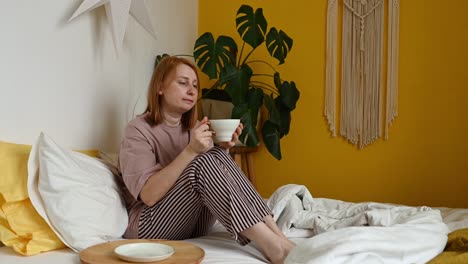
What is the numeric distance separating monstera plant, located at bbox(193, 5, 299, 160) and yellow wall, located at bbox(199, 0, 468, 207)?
8.7 inches

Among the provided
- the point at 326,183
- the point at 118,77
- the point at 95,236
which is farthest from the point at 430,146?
the point at 95,236

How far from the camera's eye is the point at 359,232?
129cm

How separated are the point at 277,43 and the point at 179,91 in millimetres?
1184

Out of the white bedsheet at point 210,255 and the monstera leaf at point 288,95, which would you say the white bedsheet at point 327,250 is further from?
the monstera leaf at point 288,95

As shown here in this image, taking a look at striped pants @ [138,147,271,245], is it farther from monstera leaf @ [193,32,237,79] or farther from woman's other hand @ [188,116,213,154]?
monstera leaf @ [193,32,237,79]

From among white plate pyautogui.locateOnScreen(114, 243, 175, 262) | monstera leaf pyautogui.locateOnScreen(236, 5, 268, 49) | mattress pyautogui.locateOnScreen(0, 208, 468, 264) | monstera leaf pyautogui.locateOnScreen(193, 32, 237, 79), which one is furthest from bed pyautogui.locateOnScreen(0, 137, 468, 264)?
monstera leaf pyautogui.locateOnScreen(236, 5, 268, 49)

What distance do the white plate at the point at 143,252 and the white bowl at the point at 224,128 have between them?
38 centimetres

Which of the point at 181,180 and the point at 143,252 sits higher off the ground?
the point at 181,180

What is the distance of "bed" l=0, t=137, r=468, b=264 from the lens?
4.13ft

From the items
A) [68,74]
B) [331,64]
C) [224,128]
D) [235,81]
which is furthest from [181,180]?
[331,64]

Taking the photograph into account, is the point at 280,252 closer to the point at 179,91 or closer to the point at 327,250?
the point at 327,250

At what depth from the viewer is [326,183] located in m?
3.18

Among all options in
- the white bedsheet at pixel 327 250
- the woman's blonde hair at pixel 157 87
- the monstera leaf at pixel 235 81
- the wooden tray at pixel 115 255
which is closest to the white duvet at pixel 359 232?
the white bedsheet at pixel 327 250

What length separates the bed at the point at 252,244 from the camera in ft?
4.13
